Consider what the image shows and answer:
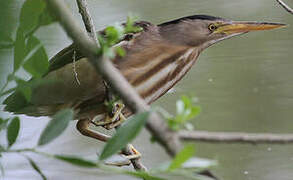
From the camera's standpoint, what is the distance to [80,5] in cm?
61

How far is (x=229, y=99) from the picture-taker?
2.18 meters

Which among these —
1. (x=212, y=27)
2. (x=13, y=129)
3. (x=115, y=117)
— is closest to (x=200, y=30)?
(x=212, y=27)

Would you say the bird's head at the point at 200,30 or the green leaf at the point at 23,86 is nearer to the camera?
the green leaf at the point at 23,86

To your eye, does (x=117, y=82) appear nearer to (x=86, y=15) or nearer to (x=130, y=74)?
(x=86, y=15)

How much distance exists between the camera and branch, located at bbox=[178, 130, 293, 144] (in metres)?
0.24

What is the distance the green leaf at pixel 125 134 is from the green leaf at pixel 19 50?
0.08 m

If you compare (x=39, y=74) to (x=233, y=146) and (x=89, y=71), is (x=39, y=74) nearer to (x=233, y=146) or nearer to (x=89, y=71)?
(x=89, y=71)

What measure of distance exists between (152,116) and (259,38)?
2.47 meters

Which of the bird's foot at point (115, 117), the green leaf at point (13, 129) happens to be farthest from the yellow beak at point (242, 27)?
the green leaf at point (13, 129)

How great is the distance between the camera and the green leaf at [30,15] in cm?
34

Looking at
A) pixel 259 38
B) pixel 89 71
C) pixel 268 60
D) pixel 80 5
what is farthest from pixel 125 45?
pixel 259 38

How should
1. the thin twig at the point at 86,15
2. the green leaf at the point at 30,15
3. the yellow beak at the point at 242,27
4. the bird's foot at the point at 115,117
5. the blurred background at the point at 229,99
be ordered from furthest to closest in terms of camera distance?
the blurred background at the point at 229,99 < the yellow beak at the point at 242,27 < the bird's foot at the point at 115,117 < the thin twig at the point at 86,15 < the green leaf at the point at 30,15

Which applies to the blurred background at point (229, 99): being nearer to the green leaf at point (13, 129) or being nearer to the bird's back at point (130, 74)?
the bird's back at point (130, 74)

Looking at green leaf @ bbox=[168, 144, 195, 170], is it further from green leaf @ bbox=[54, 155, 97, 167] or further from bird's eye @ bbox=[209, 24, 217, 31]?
bird's eye @ bbox=[209, 24, 217, 31]
